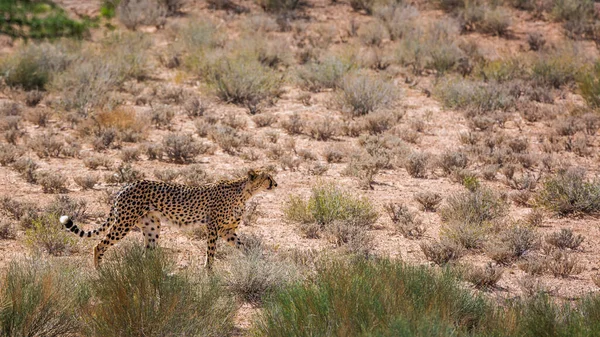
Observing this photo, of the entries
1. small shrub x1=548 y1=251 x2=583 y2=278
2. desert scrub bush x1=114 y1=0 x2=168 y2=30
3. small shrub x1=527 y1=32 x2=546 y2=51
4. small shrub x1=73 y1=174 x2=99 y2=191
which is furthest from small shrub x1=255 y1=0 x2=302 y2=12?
small shrub x1=548 y1=251 x2=583 y2=278

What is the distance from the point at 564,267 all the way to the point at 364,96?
8.24m

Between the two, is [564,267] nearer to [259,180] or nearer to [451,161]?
[259,180]

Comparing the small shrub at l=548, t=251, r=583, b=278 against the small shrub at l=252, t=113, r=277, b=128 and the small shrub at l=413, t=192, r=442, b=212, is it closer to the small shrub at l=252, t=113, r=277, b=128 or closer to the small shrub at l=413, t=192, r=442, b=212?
the small shrub at l=413, t=192, r=442, b=212

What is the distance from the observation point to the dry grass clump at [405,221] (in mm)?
11406

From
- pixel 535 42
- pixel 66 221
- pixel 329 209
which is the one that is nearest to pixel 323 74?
pixel 535 42

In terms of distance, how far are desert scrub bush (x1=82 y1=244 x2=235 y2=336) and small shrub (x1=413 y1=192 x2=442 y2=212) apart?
525 cm

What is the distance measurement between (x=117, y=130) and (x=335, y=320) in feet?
31.3

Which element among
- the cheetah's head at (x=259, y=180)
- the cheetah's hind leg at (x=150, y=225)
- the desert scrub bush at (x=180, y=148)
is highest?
the cheetah's head at (x=259, y=180)

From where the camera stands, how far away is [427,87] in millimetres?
19688

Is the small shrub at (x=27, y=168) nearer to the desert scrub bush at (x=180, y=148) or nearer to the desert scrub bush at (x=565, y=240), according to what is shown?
the desert scrub bush at (x=180, y=148)

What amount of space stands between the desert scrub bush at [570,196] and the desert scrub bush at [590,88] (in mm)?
5402

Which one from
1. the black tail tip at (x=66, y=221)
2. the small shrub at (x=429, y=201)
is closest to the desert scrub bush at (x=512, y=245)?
the small shrub at (x=429, y=201)

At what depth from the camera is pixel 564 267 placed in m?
9.98

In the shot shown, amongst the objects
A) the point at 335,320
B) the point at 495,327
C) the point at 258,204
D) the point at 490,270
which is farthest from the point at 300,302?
the point at 258,204
